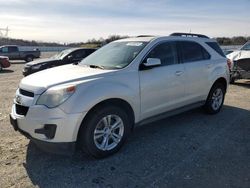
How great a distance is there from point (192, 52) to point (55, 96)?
334cm

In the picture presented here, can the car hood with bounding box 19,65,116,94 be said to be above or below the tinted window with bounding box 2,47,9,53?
above

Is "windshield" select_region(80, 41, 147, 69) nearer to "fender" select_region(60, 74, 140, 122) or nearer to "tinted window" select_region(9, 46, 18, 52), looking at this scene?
"fender" select_region(60, 74, 140, 122)

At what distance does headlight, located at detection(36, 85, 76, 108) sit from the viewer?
3.98 metres

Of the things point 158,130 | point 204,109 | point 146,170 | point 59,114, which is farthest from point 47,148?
point 204,109

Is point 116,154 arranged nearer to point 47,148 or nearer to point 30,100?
point 47,148

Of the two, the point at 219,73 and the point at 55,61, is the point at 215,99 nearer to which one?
the point at 219,73

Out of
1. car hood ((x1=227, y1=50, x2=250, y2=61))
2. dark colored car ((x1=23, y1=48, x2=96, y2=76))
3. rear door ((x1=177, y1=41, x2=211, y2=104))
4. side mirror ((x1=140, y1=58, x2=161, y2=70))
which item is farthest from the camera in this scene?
dark colored car ((x1=23, y1=48, x2=96, y2=76))

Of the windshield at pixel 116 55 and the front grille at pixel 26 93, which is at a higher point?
the windshield at pixel 116 55

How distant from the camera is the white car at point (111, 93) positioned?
400cm

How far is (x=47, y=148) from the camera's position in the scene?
4.06m

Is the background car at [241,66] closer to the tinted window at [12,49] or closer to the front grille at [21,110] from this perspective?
the front grille at [21,110]

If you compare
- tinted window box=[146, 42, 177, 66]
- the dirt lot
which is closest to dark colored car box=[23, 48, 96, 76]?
the dirt lot

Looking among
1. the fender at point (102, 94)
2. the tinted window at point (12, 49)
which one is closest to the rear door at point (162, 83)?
the fender at point (102, 94)

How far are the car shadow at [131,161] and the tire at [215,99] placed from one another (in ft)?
2.81
